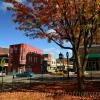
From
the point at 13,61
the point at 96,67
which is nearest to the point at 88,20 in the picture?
the point at 96,67

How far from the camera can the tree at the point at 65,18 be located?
22219 mm

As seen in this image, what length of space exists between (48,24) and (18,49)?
85.2 metres

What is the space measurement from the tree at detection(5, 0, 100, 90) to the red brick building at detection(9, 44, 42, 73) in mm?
81248

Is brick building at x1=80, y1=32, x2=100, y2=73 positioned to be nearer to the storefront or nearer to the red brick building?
the storefront

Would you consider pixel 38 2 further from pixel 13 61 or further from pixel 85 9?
pixel 13 61

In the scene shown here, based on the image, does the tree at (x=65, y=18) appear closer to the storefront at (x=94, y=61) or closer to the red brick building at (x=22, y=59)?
the storefront at (x=94, y=61)

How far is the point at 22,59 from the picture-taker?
109m

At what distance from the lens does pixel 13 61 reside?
351 ft

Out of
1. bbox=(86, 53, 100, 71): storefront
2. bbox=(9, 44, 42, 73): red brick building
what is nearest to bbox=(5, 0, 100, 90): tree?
bbox=(86, 53, 100, 71): storefront

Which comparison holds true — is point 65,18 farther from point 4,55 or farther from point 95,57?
point 4,55

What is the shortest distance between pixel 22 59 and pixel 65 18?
87103 mm

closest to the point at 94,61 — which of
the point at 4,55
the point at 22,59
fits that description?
the point at 22,59

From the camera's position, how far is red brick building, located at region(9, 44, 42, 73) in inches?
4210

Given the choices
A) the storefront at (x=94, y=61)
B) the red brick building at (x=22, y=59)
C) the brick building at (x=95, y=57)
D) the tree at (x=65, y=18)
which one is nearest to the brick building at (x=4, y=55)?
the red brick building at (x=22, y=59)
